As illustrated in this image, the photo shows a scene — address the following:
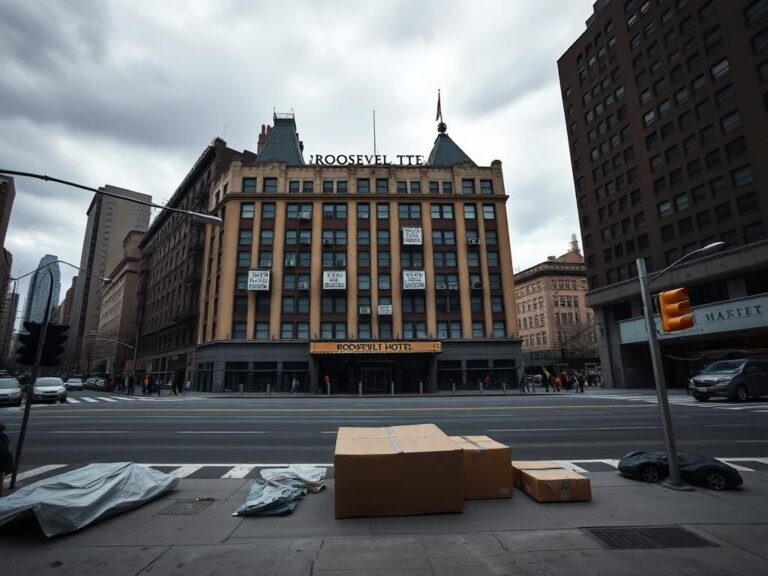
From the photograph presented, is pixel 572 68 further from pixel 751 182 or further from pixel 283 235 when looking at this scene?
pixel 283 235

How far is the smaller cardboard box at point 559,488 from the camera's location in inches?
238

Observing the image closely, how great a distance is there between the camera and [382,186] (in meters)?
48.8

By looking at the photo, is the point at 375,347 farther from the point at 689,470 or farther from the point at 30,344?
the point at 689,470

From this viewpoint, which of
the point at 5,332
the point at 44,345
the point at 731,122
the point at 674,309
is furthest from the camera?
the point at 5,332

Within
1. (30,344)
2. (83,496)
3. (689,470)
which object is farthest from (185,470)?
(689,470)

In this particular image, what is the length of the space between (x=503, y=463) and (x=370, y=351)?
3561 centimetres

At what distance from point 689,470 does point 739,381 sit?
63.5ft

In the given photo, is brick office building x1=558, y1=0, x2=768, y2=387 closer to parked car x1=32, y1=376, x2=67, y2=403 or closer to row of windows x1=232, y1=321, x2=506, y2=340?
row of windows x1=232, y1=321, x2=506, y2=340

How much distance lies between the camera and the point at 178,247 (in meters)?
63.1

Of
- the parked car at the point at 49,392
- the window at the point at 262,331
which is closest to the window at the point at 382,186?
the window at the point at 262,331

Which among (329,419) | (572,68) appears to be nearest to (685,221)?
(572,68)

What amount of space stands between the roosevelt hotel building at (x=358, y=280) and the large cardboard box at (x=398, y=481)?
34954 millimetres

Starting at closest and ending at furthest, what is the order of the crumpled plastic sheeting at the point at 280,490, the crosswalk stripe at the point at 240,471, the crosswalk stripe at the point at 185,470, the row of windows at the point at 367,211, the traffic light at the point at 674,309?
1. the crumpled plastic sheeting at the point at 280,490
2. the traffic light at the point at 674,309
3. the crosswalk stripe at the point at 240,471
4. the crosswalk stripe at the point at 185,470
5. the row of windows at the point at 367,211

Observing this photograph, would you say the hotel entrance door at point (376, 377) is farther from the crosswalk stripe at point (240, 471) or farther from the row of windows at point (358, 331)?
the crosswalk stripe at point (240, 471)
